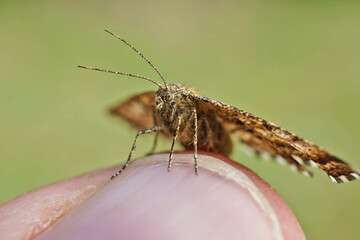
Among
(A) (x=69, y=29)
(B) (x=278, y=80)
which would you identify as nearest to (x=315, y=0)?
(B) (x=278, y=80)

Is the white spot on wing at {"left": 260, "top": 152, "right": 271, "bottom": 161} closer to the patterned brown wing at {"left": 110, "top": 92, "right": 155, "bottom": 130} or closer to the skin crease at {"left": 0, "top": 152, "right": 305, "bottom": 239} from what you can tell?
the skin crease at {"left": 0, "top": 152, "right": 305, "bottom": 239}

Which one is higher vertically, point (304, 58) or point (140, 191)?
point (304, 58)

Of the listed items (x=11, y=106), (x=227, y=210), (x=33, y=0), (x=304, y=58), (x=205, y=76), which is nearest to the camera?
(x=227, y=210)

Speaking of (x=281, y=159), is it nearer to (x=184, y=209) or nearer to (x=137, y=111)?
(x=184, y=209)

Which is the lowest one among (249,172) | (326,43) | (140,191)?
(140,191)

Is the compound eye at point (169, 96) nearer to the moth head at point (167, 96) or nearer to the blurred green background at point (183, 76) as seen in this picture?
the moth head at point (167, 96)

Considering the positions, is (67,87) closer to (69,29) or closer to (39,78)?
(39,78)

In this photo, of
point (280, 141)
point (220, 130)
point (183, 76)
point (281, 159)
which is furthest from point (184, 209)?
point (183, 76)

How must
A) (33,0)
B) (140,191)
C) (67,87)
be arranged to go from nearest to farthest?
(140,191), (67,87), (33,0)
